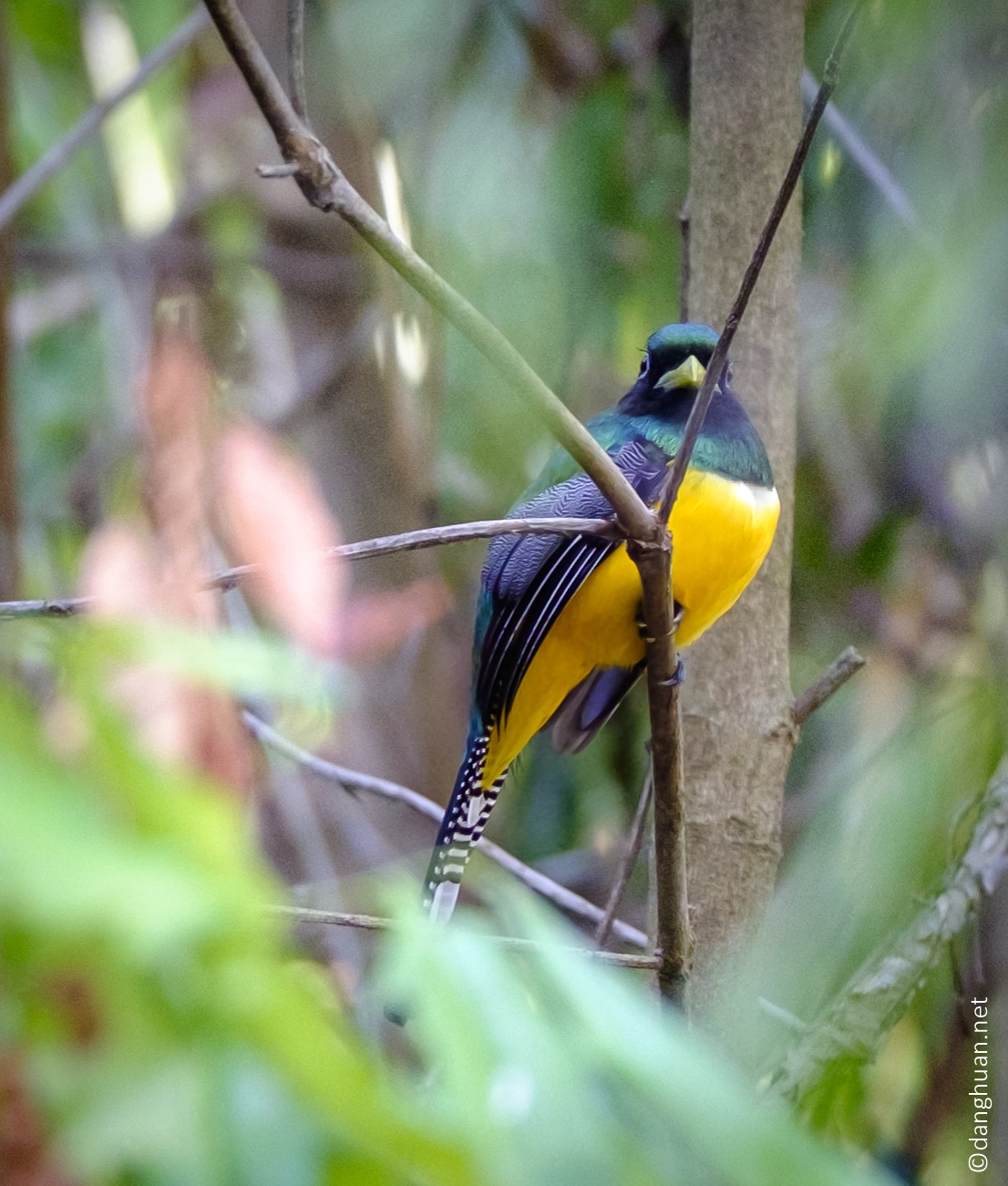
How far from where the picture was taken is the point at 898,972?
1721 millimetres

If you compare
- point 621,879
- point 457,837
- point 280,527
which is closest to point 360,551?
point 621,879

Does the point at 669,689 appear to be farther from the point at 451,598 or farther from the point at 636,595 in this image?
the point at 451,598

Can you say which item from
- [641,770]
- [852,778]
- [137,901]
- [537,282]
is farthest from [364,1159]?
[537,282]

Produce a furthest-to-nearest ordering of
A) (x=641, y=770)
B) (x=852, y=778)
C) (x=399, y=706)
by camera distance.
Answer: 1. (x=399, y=706)
2. (x=641, y=770)
3. (x=852, y=778)

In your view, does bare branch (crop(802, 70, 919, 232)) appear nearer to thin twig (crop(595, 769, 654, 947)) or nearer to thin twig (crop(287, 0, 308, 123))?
thin twig (crop(595, 769, 654, 947))

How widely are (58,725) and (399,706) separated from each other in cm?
232

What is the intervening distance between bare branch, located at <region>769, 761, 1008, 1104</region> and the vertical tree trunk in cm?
24

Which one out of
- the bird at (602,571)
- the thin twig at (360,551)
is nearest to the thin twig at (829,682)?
the bird at (602,571)

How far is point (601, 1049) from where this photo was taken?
0.73 metres

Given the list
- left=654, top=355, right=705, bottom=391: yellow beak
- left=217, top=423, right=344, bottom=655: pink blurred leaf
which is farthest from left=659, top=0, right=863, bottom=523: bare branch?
left=217, top=423, right=344, bottom=655: pink blurred leaf

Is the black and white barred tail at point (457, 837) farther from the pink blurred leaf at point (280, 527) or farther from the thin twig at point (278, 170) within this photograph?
the thin twig at point (278, 170)

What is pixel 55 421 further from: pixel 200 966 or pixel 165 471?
pixel 200 966

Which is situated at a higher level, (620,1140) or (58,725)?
(58,725)

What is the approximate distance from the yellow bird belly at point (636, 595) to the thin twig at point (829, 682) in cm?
27
